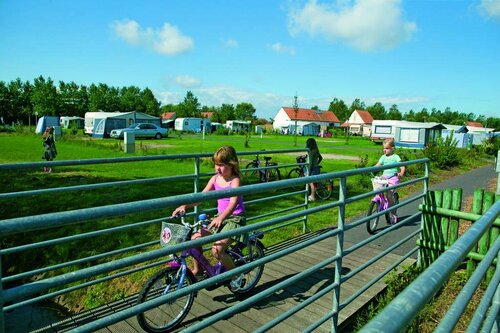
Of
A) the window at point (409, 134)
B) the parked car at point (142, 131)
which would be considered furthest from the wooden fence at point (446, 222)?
the window at point (409, 134)

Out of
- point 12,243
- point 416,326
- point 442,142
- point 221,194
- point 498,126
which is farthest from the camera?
point 498,126

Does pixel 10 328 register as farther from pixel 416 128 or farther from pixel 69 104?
pixel 69 104

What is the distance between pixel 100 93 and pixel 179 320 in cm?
7069

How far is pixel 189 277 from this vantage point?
371 cm

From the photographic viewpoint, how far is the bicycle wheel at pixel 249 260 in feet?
13.7

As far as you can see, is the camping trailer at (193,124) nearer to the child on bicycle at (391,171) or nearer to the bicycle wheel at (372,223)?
the child on bicycle at (391,171)

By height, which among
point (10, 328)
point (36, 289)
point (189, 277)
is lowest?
point (10, 328)

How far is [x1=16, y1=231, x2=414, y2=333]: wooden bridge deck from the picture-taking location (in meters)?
3.56

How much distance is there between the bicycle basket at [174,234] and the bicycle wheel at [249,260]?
3.40 ft

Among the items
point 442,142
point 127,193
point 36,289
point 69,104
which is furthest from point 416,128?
point 69,104

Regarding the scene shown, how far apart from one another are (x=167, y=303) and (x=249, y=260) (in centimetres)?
109

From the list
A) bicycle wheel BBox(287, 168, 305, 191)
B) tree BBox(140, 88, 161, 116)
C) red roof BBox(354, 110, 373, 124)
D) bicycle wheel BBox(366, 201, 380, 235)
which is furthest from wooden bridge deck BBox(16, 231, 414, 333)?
red roof BBox(354, 110, 373, 124)

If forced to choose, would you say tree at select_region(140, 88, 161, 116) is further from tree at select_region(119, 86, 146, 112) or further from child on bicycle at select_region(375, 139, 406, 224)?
child on bicycle at select_region(375, 139, 406, 224)

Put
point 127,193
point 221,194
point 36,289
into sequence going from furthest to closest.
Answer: point 127,193 → point 221,194 → point 36,289
